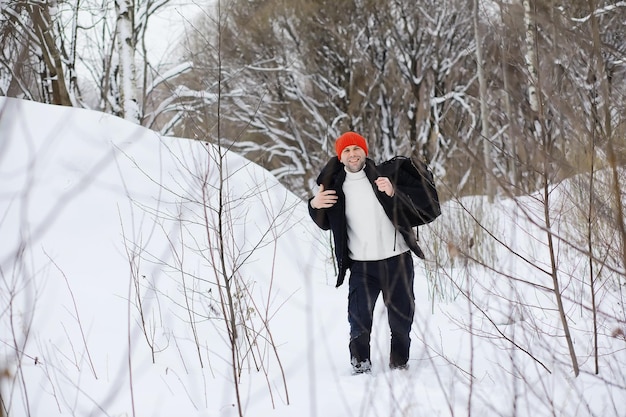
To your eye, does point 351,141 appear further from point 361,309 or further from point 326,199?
point 361,309

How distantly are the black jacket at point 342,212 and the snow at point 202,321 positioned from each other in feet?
0.83

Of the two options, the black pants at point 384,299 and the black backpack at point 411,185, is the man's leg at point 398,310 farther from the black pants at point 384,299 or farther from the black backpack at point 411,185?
the black backpack at point 411,185

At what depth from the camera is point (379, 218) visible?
10.9ft

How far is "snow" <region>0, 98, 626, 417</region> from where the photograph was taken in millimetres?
2391

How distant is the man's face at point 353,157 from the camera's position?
336 cm

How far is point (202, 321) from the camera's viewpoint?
12.1ft

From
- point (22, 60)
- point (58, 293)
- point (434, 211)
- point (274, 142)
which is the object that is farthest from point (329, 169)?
point (274, 142)

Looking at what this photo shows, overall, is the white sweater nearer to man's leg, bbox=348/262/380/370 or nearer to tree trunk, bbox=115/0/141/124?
man's leg, bbox=348/262/380/370

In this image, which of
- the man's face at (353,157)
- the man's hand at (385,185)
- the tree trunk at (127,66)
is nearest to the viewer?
the man's hand at (385,185)

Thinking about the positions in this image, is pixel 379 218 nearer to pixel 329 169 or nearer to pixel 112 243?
pixel 329 169

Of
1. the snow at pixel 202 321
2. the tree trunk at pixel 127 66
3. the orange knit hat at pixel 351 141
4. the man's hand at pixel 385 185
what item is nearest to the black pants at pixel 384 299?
the snow at pixel 202 321

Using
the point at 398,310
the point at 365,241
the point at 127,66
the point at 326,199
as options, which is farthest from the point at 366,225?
the point at 127,66

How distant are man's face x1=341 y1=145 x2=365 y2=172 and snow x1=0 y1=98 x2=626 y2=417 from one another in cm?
46

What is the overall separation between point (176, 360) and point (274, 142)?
11577 millimetres
